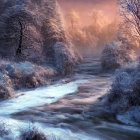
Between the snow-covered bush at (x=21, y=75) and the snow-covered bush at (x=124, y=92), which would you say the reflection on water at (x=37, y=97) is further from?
the snow-covered bush at (x=124, y=92)

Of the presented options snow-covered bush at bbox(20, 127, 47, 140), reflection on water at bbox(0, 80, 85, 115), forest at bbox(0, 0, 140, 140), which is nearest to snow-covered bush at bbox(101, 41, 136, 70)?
forest at bbox(0, 0, 140, 140)

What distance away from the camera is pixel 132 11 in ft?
56.5

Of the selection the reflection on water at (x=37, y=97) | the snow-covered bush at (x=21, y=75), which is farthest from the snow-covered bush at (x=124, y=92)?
the snow-covered bush at (x=21, y=75)

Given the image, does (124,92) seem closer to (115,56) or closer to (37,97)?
(37,97)

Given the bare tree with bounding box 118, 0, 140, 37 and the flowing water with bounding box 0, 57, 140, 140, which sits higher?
the bare tree with bounding box 118, 0, 140, 37

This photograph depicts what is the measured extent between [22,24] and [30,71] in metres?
8.58

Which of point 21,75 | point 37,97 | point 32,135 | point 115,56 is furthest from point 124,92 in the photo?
point 115,56

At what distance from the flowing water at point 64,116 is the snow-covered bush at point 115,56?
36.3 feet

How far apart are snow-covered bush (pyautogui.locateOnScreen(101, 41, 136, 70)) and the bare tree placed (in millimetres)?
11149

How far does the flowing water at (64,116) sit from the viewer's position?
33.3ft

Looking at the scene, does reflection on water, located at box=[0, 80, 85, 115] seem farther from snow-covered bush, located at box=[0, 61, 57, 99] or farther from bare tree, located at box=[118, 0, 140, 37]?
bare tree, located at box=[118, 0, 140, 37]

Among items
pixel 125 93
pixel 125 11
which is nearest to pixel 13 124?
pixel 125 93

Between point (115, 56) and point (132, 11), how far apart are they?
1292 centimetres

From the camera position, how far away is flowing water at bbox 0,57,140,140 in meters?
10.1
